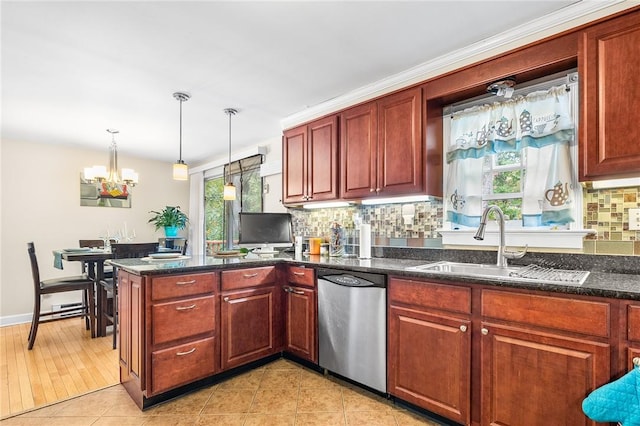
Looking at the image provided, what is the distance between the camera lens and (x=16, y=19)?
6.14ft

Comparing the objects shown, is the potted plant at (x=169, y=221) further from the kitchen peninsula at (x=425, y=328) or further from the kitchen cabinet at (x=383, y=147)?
the kitchen cabinet at (x=383, y=147)

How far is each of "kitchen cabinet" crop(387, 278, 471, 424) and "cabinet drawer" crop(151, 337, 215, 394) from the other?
1256mm

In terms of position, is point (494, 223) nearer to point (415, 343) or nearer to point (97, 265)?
point (415, 343)

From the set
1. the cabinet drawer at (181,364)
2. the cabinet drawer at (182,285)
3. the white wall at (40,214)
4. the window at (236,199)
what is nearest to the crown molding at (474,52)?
the window at (236,199)

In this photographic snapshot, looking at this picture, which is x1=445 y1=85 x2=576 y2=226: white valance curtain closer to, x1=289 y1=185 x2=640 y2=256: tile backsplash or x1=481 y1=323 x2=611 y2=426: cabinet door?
x1=289 y1=185 x2=640 y2=256: tile backsplash

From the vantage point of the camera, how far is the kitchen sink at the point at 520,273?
1607 millimetres

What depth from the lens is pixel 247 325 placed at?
2594 mm

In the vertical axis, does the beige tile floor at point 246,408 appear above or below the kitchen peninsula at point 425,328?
below

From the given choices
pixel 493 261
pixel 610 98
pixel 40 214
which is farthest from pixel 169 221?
pixel 610 98

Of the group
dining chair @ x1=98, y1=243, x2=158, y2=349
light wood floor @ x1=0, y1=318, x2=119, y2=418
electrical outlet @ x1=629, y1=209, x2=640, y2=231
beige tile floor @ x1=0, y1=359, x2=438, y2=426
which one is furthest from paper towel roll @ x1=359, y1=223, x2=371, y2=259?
dining chair @ x1=98, y1=243, x2=158, y2=349

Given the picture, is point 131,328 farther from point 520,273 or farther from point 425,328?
point 520,273

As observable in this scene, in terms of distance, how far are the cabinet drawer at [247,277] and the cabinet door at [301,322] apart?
0.19 metres

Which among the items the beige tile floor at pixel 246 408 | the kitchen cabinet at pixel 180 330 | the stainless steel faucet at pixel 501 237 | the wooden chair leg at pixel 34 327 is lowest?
the beige tile floor at pixel 246 408

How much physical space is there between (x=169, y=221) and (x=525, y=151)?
4760mm
